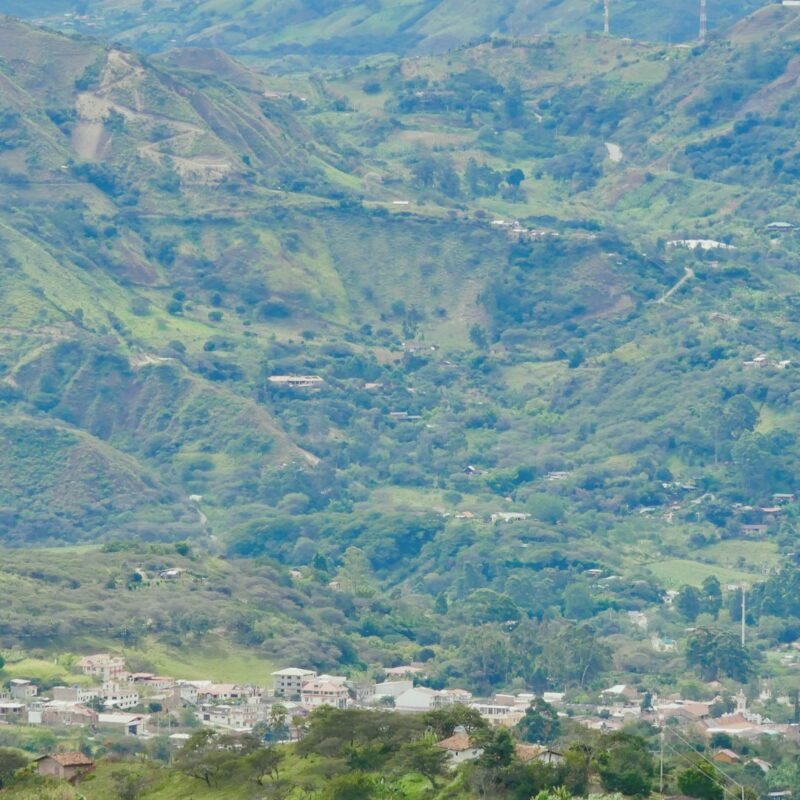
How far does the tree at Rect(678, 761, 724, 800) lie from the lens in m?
69.9

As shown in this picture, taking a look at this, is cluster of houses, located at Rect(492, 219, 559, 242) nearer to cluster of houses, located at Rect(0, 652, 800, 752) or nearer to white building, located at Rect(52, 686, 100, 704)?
cluster of houses, located at Rect(0, 652, 800, 752)

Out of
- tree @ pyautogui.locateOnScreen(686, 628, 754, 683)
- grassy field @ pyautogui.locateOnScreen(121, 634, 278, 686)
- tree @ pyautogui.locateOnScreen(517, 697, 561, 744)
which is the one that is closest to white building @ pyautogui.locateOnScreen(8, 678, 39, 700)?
grassy field @ pyautogui.locateOnScreen(121, 634, 278, 686)

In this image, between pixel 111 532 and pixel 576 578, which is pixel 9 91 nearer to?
pixel 111 532

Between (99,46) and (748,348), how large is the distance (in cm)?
4163

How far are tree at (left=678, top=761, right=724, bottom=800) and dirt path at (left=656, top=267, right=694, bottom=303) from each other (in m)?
102

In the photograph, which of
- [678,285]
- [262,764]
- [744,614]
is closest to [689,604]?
[744,614]

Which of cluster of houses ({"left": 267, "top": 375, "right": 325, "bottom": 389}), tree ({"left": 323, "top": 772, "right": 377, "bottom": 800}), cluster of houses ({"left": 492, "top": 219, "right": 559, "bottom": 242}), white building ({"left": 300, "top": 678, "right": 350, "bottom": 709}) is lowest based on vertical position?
tree ({"left": 323, "top": 772, "right": 377, "bottom": 800})

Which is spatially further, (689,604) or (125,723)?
(689,604)

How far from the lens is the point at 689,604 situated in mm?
133875

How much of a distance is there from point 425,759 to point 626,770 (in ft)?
15.5

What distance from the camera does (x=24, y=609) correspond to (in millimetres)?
114625

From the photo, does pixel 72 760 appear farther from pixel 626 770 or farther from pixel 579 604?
pixel 579 604

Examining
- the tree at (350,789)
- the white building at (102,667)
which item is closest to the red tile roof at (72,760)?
the tree at (350,789)

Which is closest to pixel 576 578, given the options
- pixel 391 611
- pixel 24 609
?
pixel 391 611
